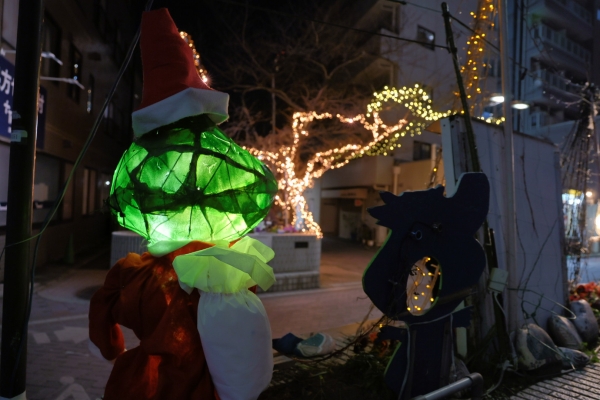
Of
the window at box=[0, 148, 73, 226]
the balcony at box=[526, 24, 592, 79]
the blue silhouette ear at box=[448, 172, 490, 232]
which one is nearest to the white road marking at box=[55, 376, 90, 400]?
the blue silhouette ear at box=[448, 172, 490, 232]

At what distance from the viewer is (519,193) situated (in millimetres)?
5188

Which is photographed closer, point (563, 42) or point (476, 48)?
point (476, 48)

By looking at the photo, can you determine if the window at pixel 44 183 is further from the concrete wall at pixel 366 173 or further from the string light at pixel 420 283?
the concrete wall at pixel 366 173

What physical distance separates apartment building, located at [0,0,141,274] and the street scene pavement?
→ 133 cm

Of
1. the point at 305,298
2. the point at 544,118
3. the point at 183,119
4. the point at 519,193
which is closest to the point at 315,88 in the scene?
the point at 305,298

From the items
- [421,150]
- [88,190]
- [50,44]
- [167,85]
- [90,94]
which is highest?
[50,44]

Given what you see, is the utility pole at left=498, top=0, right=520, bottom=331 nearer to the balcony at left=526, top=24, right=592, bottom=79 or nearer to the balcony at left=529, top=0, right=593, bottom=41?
the balcony at left=529, top=0, right=593, bottom=41

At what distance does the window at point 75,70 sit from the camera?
11719 millimetres

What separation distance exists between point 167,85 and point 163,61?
16cm

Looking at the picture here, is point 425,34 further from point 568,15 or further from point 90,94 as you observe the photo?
point 90,94

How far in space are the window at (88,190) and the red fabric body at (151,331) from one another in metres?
13.0

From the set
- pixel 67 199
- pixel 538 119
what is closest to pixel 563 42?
pixel 538 119

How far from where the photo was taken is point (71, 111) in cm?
1177

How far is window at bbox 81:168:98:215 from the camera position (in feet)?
46.6
